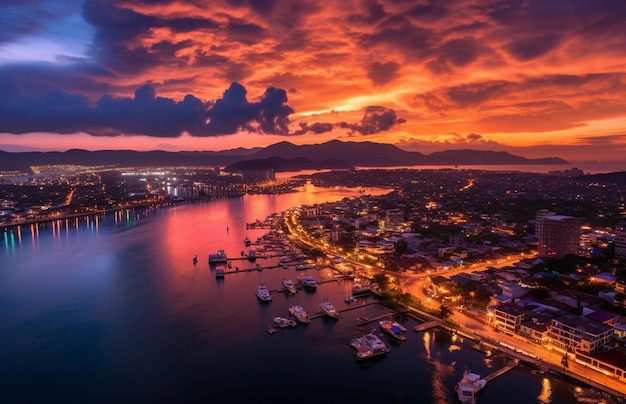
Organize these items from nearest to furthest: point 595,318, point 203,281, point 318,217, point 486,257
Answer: point 595,318, point 203,281, point 486,257, point 318,217

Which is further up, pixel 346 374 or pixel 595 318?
pixel 595 318

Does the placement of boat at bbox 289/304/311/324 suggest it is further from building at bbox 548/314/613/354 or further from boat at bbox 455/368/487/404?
building at bbox 548/314/613/354

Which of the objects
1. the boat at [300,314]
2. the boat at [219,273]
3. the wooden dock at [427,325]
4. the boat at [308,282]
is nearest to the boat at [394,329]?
the wooden dock at [427,325]

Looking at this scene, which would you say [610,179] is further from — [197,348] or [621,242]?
[197,348]

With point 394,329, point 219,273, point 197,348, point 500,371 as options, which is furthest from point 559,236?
point 197,348

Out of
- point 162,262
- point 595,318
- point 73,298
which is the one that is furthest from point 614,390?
point 162,262

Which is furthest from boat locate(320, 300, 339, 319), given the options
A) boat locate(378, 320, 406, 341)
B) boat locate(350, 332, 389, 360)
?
boat locate(350, 332, 389, 360)

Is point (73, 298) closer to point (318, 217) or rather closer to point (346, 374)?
point (346, 374)
